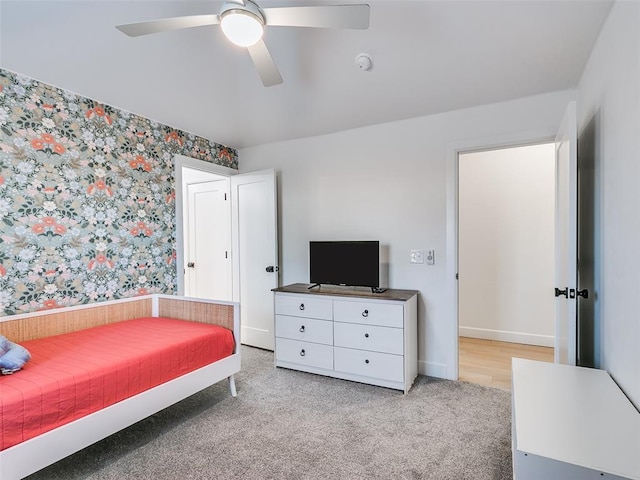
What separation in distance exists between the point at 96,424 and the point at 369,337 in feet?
6.24

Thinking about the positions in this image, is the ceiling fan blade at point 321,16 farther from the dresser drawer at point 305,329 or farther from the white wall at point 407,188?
the dresser drawer at point 305,329

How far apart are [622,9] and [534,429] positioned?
1813 millimetres

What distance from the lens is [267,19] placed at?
5.06 feet

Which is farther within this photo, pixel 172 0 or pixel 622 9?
pixel 172 0

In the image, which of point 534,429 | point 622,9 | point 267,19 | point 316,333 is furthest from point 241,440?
point 622,9

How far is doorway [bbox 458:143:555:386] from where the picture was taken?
3.76m

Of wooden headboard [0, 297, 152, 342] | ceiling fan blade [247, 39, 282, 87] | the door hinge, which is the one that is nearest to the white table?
the door hinge

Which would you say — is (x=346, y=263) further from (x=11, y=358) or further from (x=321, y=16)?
(x=11, y=358)

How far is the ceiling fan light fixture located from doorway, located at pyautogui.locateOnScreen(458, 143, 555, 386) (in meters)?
2.72

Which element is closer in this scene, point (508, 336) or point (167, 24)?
point (167, 24)

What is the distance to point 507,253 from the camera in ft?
13.0

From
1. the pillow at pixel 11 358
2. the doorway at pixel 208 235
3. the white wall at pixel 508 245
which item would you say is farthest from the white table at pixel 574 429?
the doorway at pixel 208 235

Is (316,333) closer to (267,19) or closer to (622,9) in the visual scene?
(267,19)

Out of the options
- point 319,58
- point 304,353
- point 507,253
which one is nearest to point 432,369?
point 304,353
